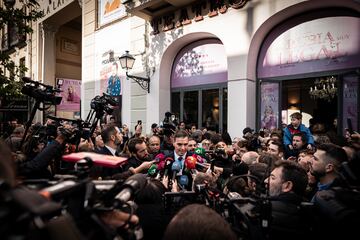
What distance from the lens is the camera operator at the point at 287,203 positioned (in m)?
1.71

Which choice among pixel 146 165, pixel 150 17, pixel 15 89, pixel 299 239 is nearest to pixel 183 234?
pixel 299 239

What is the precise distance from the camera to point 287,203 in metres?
1.88

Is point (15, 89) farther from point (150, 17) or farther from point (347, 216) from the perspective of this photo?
point (150, 17)

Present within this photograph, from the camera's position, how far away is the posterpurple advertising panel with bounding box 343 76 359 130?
5731mm

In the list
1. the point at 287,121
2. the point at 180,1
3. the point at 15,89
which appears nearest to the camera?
the point at 15,89

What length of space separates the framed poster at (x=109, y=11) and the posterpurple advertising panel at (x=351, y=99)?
23.8 feet

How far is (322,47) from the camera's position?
6180mm

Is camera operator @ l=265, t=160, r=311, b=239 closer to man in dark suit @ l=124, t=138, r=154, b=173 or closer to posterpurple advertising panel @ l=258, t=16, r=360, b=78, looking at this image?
man in dark suit @ l=124, t=138, r=154, b=173

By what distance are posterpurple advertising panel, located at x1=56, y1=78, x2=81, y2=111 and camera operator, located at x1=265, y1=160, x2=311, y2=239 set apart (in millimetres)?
12074

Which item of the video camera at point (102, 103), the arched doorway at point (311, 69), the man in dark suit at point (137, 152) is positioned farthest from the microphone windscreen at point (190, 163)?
the arched doorway at point (311, 69)

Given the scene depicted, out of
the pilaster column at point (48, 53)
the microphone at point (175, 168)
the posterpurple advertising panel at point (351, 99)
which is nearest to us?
the microphone at point (175, 168)

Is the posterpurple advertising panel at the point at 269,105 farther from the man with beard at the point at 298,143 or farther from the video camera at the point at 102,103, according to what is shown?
the video camera at the point at 102,103

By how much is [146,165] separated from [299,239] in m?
1.68

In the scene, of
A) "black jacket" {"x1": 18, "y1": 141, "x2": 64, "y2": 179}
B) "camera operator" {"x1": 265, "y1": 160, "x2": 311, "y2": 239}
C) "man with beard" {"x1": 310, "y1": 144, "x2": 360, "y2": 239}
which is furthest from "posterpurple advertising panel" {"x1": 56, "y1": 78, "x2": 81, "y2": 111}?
"man with beard" {"x1": 310, "y1": 144, "x2": 360, "y2": 239}
